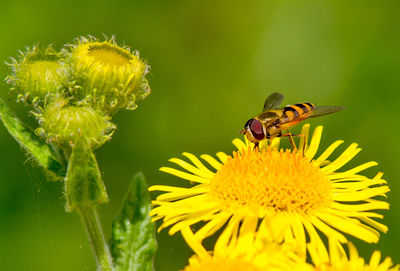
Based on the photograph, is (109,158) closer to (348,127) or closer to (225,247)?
(348,127)

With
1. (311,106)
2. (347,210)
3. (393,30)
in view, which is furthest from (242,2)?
(347,210)

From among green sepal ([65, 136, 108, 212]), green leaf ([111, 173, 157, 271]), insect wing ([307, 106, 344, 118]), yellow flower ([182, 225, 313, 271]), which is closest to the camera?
yellow flower ([182, 225, 313, 271])

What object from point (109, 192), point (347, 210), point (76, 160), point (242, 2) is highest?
point (242, 2)

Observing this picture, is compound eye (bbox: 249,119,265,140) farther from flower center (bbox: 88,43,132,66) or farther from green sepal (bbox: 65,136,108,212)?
green sepal (bbox: 65,136,108,212)

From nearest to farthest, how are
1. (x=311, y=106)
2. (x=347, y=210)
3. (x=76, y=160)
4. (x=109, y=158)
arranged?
(x=76, y=160)
(x=347, y=210)
(x=311, y=106)
(x=109, y=158)

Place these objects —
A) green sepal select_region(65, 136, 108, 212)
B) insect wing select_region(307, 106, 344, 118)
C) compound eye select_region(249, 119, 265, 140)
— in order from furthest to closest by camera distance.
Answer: insect wing select_region(307, 106, 344, 118), compound eye select_region(249, 119, 265, 140), green sepal select_region(65, 136, 108, 212)

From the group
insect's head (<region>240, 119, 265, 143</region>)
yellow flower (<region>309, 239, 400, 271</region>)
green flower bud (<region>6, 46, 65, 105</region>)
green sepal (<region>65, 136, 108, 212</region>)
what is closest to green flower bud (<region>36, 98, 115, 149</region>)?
green sepal (<region>65, 136, 108, 212</region>)
